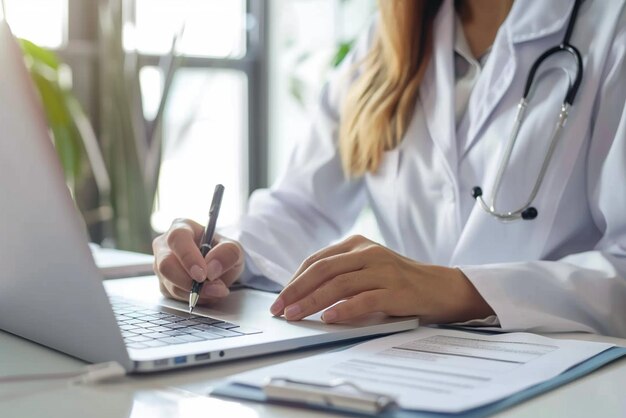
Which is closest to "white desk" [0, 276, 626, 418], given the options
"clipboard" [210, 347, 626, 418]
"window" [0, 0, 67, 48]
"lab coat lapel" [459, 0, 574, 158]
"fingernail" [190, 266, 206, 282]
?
"clipboard" [210, 347, 626, 418]

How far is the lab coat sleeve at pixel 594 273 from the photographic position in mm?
940

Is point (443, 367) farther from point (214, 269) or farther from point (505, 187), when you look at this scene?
point (505, 187)

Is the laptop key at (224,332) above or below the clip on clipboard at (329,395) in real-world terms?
below

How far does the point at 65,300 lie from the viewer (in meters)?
0.71

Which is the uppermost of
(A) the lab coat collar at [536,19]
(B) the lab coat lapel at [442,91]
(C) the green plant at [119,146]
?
(A) the lab coat collar at [536,19]

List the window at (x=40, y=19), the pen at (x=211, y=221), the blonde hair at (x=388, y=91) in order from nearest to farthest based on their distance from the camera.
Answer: the pen at (x=211, y=221), the blonde hair at (x=388, y=91), the window at (x=40, y=19)

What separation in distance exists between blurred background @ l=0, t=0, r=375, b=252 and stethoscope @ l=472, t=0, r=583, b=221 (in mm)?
1422

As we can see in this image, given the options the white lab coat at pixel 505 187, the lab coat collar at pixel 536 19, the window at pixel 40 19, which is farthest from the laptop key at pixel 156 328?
the window at pixel 40 19

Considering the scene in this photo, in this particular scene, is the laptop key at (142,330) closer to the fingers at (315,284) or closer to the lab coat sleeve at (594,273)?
the fingers at (315,284)

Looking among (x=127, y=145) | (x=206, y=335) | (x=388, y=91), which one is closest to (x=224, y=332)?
(x=206, y=335)

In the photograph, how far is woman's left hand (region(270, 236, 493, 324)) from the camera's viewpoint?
869 mm

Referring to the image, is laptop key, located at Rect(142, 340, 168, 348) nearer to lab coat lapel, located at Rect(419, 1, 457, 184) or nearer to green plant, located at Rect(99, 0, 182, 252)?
lab coat lapel, located at Rect(419, 1, 457, 184)

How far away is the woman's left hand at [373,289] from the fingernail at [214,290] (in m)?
0.10

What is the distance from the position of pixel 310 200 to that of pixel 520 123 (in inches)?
15.4
